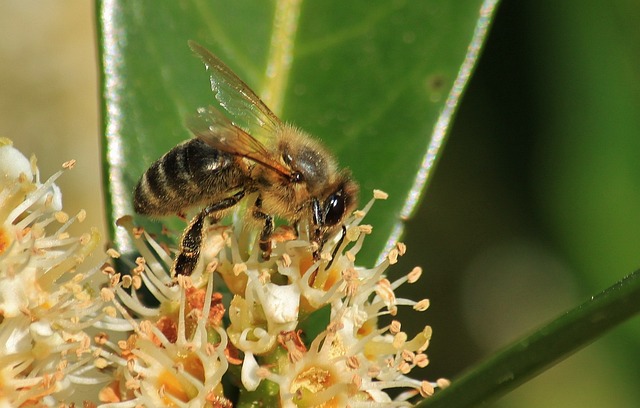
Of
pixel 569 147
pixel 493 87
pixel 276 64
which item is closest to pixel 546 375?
pixel 569 147

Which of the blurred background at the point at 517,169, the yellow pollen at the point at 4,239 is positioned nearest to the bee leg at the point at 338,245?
the yellow pollen at the point at 4,239

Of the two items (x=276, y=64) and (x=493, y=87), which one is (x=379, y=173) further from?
(x=493, y=87)

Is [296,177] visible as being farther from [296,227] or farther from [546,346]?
[546,346]

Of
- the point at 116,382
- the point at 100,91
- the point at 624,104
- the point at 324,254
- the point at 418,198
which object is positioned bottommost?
the point at 116,382

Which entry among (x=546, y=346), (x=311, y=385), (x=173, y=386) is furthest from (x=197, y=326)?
(x=546, y=346)

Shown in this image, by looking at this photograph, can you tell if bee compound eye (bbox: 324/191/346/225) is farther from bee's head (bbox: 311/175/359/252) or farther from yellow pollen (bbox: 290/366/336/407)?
yellow pollen (bbox: 290/366/336/407)

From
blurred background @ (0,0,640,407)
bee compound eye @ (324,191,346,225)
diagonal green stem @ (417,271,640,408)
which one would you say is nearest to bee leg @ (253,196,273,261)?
bee compound eye @ (324,191,346,225)

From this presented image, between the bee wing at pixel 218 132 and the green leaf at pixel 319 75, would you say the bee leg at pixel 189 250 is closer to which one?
the bee wing at pixel 218 132
